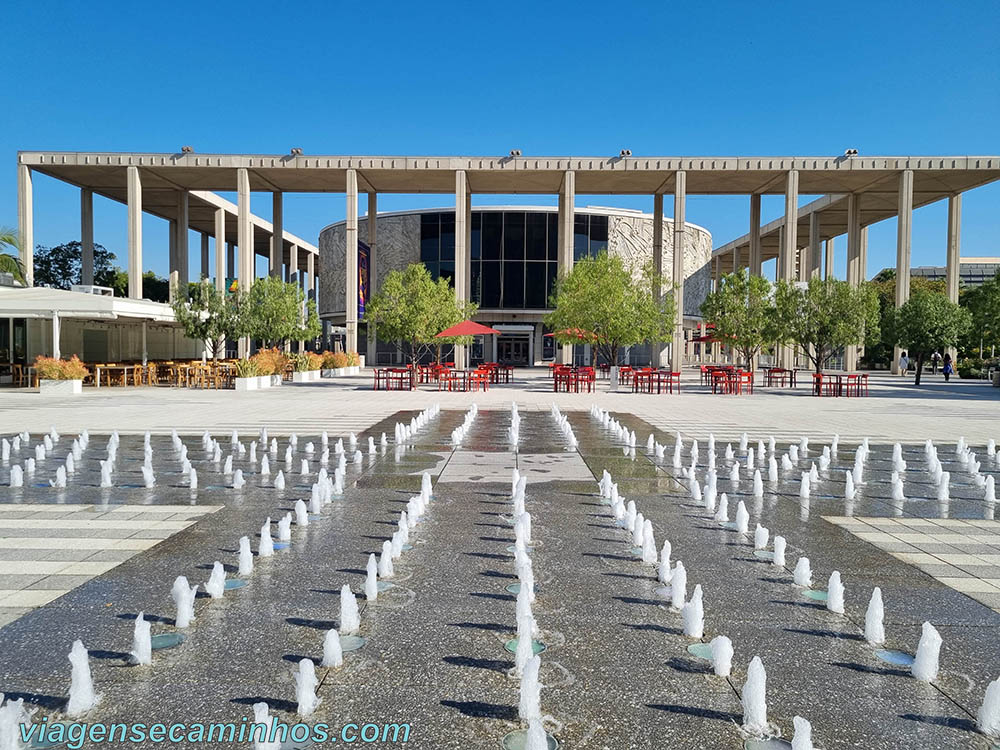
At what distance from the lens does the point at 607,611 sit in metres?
4.75

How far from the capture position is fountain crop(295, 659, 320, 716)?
3359mm

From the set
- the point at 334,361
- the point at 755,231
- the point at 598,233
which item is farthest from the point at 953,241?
the point at 334,361

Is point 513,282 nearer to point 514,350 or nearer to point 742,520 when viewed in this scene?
point 514,350

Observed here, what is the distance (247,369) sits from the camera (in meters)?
30.0

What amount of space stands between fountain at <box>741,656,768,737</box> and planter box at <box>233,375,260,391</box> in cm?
2833

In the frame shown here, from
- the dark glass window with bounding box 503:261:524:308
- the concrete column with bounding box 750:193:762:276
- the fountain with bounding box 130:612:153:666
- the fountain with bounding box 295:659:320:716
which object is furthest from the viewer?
the dark glass window with bounding box 503:261:524:308

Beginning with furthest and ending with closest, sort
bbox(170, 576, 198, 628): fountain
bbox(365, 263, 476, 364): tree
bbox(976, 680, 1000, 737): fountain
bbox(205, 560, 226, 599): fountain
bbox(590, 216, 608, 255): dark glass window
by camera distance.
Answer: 1. bbox(590, 216, 608, 255): dark glass window
2. bbox(365, 263, 476, 364): tree
3. bbox(205, 560, 226, 599): fountain
4. bbox(170, 576, 198, 628): fountain
5. bbox(976, 680, 1000, 737): fountain

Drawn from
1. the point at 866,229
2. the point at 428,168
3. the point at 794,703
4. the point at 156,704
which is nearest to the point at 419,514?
the point at 156,704

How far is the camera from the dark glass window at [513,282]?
6056cm

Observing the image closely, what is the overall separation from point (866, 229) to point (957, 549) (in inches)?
2609

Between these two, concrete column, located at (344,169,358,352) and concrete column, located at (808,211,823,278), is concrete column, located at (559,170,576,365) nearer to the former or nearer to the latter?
concrete column, located at (344,169,358,352)

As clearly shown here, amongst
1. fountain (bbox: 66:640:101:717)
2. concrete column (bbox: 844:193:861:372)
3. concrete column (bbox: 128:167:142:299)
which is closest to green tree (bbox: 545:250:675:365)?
concrete column (bbox: 844:193:861:372)

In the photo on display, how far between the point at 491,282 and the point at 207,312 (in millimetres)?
32233

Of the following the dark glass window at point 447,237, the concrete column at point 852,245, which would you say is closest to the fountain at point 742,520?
the concrete column at point 852,245
